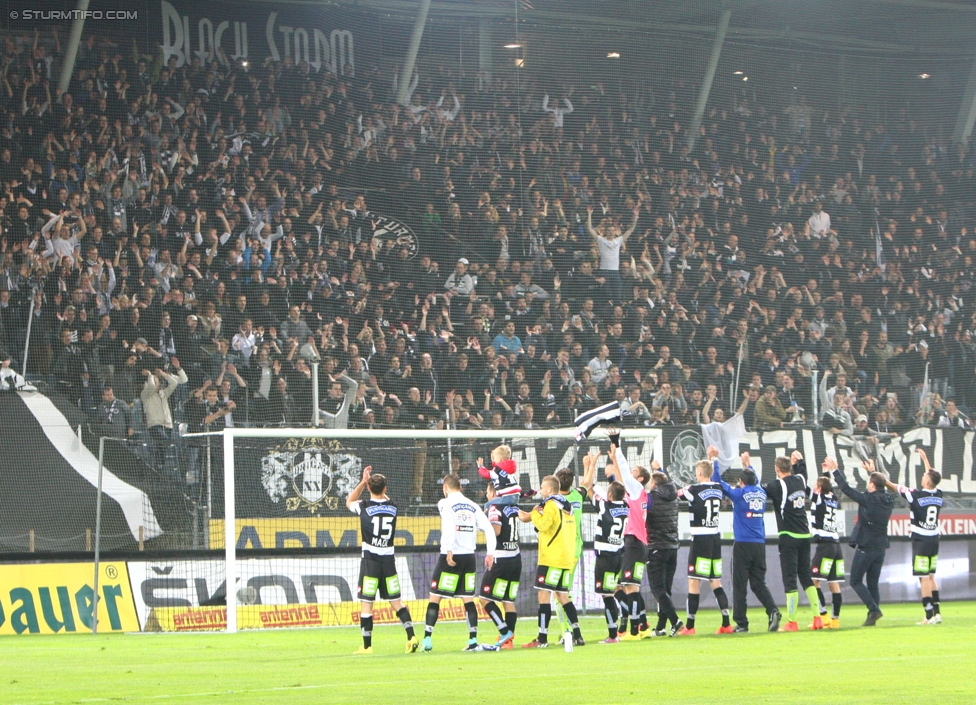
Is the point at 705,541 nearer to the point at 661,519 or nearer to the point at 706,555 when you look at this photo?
the point at 706,555

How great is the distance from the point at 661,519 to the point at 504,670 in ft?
15.9

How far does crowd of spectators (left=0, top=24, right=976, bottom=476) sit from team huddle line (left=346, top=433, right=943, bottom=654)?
725 centimetres

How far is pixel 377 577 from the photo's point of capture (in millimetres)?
13617

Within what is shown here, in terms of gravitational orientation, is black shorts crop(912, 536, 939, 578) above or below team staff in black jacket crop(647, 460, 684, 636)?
Result: below

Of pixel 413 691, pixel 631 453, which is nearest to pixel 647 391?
pixel 631 453

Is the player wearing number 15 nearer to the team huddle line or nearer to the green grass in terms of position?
the team huddle line

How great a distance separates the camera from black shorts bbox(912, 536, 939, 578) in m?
17.1

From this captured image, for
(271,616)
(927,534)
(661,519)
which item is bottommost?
(271,616)

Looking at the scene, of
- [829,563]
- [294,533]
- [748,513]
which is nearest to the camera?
[748,513]

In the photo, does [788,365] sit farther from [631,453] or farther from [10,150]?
[10,150]

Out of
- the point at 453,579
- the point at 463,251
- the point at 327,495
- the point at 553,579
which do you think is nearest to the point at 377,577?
the point at 453,579

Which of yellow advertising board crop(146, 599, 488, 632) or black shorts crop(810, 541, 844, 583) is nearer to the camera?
black shorts crop(810, 541, 844, 583)

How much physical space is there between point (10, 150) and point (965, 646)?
1832cm

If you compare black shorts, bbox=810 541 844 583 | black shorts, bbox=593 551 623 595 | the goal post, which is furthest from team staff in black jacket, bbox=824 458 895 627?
the goal post
